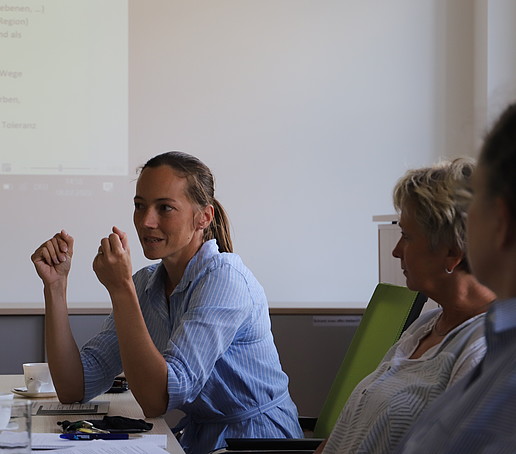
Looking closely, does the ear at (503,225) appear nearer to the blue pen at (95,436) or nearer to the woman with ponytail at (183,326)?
the blue pen at (95,436)

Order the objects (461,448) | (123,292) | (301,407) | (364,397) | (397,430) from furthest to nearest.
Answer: (301,407) < (123,292) < (364,397) < (397,430) < (461,448)

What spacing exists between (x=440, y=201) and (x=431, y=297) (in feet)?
0.56

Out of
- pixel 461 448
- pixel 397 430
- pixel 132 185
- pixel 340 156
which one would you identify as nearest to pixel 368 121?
pixel 340 156

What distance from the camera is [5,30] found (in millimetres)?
4574

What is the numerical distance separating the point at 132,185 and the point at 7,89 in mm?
823

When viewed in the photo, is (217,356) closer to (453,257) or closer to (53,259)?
(53,259)

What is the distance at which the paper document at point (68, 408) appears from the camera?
1.96 m

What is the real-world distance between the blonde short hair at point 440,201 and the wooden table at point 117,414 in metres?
0.60

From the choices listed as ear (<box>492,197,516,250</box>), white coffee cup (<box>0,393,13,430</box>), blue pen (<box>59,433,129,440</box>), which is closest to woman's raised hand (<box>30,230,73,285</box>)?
blue pen (<box>59,433,129,440</box>)

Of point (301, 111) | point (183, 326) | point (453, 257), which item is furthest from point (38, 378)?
point (301, 111)

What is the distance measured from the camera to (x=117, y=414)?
1979mm

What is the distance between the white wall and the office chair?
2.43 m

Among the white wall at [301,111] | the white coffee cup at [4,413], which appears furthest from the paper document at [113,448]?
the white wall at [301,111]

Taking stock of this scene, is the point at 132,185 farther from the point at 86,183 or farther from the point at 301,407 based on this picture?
the point at 301,407
